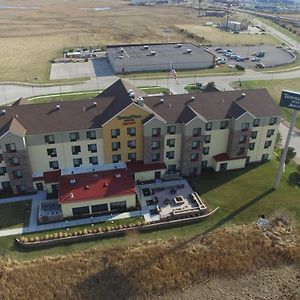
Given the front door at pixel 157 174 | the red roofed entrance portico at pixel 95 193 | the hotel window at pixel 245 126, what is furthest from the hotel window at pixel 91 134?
the hotel window at pixel 245 126

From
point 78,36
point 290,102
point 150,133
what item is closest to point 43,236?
point 150,133

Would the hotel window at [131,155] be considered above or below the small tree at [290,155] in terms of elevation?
above

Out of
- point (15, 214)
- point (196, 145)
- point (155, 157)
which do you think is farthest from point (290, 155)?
point (15, 214)

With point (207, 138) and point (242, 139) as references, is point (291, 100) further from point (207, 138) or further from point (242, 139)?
point (207, 138)

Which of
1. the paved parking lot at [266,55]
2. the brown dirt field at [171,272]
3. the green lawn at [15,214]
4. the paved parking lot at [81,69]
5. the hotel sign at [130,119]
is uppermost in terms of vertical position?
the hotel sign at [130,119]

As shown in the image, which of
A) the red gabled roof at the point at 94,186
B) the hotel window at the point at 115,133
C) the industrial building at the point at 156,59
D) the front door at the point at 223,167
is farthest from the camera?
the industrial building at the point at 156,59

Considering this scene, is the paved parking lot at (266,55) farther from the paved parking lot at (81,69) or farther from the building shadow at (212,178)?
the building shadow at (212,178)

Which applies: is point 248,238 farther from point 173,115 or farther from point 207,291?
point 173,115
